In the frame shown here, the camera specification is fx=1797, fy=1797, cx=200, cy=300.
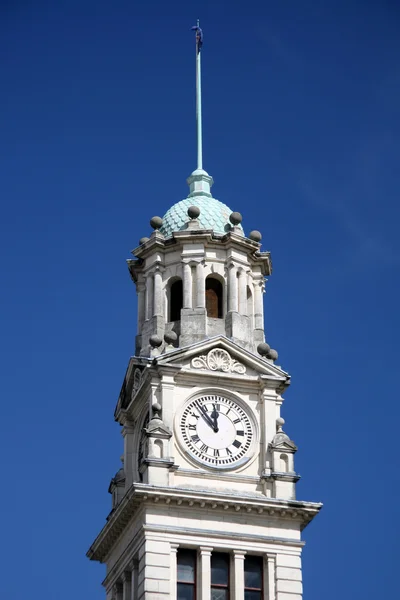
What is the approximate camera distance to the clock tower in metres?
66.7

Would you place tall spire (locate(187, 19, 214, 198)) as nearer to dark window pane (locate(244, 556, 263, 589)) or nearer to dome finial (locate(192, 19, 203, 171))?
dome finial (locate(192, 19, 203, 171))

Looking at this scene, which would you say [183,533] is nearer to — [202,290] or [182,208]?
[202,290]

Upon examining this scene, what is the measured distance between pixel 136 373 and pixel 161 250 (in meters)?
5.36

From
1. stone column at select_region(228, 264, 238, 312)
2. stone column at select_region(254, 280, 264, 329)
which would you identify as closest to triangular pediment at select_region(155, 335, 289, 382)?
stone column at select_region(228, 264, 238, 312)

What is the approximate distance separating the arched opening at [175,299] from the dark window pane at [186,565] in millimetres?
10415

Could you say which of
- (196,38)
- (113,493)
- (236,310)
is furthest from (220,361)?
(196,38)

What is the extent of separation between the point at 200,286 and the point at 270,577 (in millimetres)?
12287

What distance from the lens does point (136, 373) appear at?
71.6 metres

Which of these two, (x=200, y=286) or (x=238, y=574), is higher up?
(x=200, y=286)

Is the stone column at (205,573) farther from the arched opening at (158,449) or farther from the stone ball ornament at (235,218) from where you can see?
the stone ball ornament at (235,218)

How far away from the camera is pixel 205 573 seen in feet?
218

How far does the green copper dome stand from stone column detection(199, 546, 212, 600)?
1424 centimetres

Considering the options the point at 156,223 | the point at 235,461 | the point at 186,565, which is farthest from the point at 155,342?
the point at 186,565

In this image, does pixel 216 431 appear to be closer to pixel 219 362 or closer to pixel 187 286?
pixel 219 362
